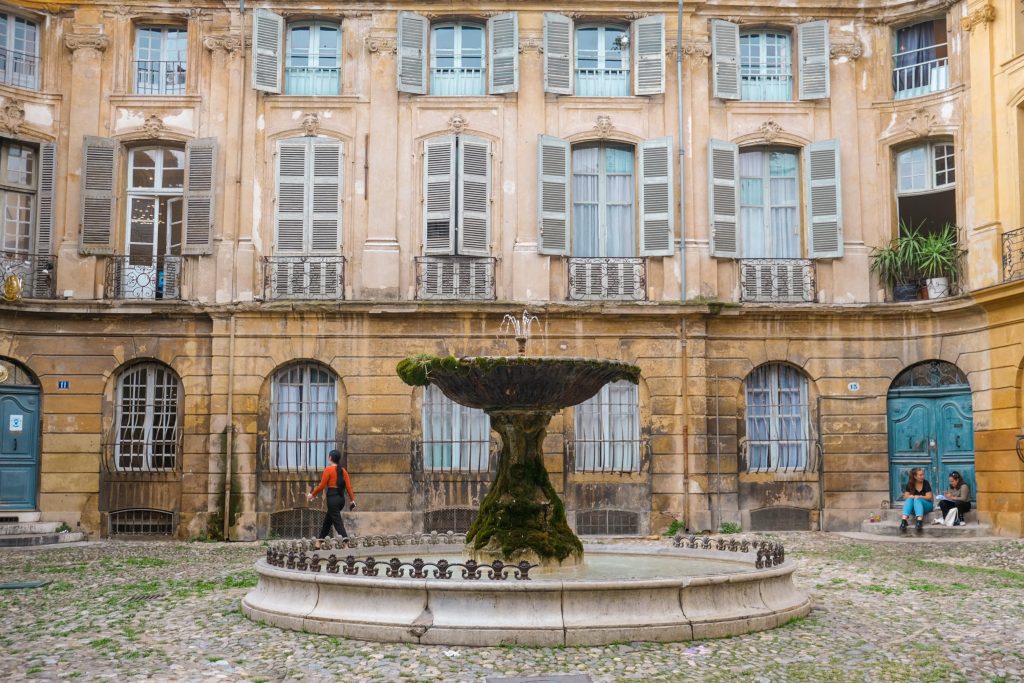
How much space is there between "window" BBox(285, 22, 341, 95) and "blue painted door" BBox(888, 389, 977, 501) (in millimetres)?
11096

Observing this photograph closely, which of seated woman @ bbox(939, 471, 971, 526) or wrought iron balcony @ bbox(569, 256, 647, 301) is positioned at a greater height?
wrought iron balcony @ bbox(569, 256, 647, 301)

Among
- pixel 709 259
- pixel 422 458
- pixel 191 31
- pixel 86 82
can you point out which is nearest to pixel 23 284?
pixel 86 82

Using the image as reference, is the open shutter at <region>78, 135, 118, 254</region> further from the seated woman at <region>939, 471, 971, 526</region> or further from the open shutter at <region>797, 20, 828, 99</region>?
the seated woman at <region>939, 471, 971, 526</region>

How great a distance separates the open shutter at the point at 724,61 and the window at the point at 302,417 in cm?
832

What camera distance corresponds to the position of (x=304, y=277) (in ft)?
61.4

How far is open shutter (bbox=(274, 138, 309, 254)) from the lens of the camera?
18891 mm

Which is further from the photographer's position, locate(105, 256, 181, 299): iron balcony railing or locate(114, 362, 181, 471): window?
locate(105, 256, 181, 299): iron balcony railing

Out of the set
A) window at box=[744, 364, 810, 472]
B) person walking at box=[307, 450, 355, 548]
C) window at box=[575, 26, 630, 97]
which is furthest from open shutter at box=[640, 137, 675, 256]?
person walking at box=[307, 450, 355, 548]

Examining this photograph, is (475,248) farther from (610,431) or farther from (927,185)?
(927,185)

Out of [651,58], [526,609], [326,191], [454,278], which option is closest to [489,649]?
[526,609]

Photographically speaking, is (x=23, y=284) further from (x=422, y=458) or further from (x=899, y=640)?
(x=899, y=640)

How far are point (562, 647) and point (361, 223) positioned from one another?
12.3m

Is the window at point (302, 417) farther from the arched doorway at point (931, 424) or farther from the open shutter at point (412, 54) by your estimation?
the arched doorway at point (931, 424)

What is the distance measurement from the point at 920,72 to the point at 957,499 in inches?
292
